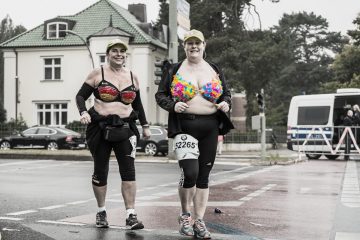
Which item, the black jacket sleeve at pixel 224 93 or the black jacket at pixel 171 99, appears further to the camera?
the black jacket sleeve at pixel 224 93

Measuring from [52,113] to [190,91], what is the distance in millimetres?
40471

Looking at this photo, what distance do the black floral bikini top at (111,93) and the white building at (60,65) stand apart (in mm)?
37192

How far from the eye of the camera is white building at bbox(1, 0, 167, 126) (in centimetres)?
4416

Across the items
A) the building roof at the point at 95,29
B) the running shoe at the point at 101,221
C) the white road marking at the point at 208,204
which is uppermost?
the building roof at the point at 95,29

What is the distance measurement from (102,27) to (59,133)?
50.7 ft

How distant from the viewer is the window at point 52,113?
4538cm

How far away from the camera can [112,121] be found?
6418 millimetres

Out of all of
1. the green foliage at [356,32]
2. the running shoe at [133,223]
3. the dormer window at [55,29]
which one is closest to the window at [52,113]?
the dormer window at [55,29]

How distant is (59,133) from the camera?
3222 centimetres

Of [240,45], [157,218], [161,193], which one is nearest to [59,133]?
[240,45]

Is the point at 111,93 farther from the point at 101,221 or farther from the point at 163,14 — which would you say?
the point at 163,14

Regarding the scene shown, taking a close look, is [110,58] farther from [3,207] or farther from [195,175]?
[3,207]

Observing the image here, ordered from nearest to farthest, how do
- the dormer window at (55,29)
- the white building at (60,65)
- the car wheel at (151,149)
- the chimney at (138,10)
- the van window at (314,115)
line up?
the van window at (314,115) → the car wheel at (151,149) → the white building at (60,65) → the dormer window at (55,29) → the chimney at (138,10)

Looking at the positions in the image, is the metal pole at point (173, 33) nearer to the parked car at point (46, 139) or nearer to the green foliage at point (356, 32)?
the parked car at point (46, 139)
